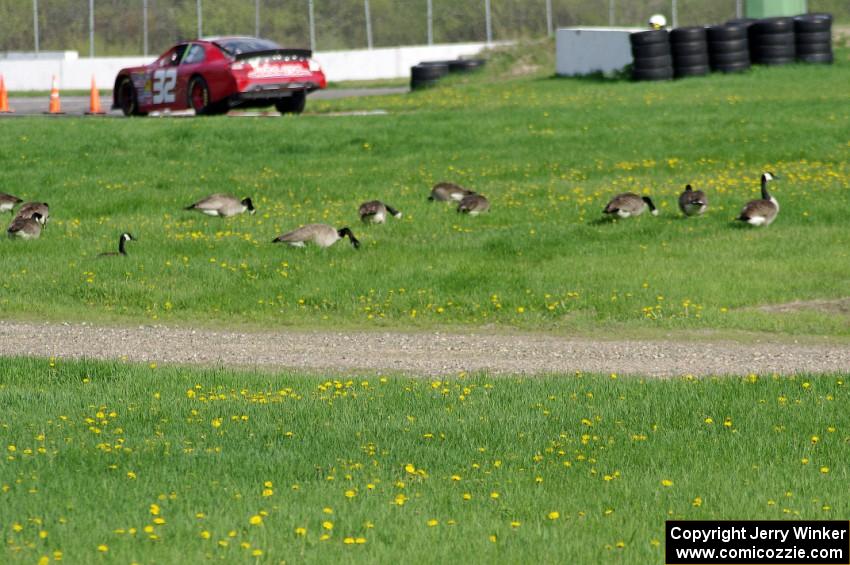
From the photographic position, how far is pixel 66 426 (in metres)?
10.5

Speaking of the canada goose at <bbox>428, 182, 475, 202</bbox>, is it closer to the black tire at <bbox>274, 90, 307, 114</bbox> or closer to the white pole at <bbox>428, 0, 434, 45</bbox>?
the black tire at <bbox>274, 90, 307, 114</bbox>

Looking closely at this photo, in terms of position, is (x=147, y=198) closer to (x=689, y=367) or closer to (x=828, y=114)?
(x=689, y=367)

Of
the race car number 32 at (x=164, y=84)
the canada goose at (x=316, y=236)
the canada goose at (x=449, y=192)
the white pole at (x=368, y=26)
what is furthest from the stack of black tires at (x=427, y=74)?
the canada goose at (x=316, y=236)

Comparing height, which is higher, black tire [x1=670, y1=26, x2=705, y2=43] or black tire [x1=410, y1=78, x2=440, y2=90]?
black tire [x1=670, y1=26, x2=705, y2=43]

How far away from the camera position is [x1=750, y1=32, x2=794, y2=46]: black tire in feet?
128

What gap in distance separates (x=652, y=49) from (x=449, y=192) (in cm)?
1724

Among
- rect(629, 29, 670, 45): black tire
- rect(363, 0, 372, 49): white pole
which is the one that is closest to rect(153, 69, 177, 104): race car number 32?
rect(629, 29, 670, 45): black tire

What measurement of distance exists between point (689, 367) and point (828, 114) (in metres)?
18.7

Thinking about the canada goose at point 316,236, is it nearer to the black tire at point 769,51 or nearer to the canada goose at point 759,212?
the canada goose at point 759,212

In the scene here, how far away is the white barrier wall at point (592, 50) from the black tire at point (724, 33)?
9.32ft

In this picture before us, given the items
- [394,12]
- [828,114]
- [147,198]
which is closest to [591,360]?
[147,198]

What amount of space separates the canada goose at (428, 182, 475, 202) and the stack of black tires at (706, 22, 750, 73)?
17917 mm

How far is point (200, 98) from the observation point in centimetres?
3534

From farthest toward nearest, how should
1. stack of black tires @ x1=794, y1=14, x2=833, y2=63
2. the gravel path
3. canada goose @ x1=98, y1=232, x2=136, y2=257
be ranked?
stack of black tires @ x1=794, y1=14, x2=833, y2=63 → canada goose @ x1=98, y1=232, x2=136, y2=257 → the gravel path
